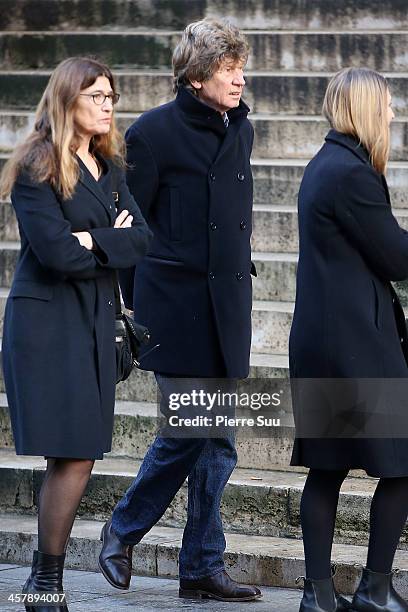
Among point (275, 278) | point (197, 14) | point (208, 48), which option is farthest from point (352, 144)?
point (197, 14)

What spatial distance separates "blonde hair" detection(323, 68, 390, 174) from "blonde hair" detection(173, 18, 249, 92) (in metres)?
0.55

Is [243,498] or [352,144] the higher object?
[352,144]

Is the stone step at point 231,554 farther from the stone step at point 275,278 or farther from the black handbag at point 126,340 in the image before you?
the stone step at point 275,278

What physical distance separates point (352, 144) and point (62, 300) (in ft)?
3.56

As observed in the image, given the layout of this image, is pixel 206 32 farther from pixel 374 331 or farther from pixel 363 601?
pixel 363 601

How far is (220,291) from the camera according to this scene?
18.1 feet

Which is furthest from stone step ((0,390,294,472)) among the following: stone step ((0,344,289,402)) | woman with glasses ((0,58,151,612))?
woman with glasses ((0,58,151,612))

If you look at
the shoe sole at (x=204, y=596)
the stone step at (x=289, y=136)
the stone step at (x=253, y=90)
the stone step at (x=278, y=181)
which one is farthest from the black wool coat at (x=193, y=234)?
the stone step at (x=253, y=90)

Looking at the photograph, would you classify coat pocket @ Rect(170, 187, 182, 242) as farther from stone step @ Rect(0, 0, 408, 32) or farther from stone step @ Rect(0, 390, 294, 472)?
stone step @ Rect(0, 0, 408, 32)

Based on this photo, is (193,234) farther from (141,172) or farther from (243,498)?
(243,498)

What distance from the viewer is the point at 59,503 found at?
4973 mm

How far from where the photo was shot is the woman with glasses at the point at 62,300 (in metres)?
4.89

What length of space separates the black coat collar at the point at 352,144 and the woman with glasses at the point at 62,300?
0.73 meters

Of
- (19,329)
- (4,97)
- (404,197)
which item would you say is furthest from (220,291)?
(4,97)
